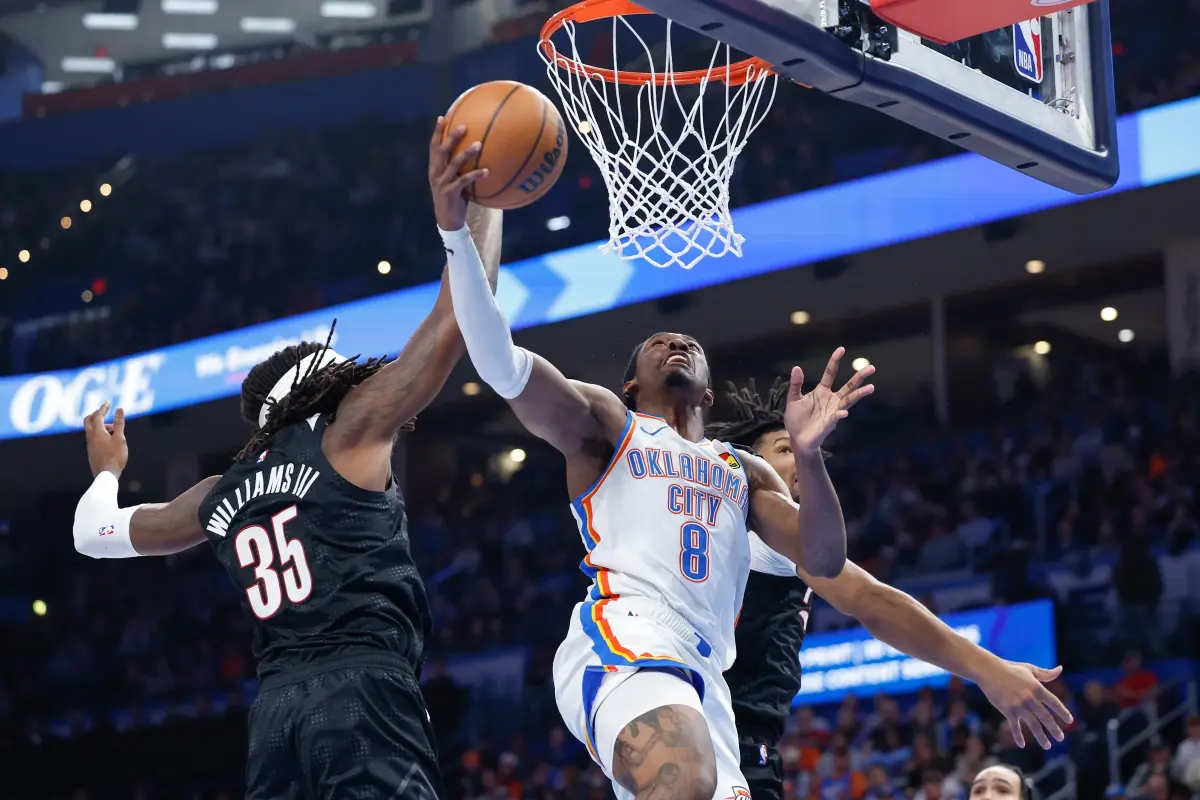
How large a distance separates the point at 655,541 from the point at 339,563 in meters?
0.91

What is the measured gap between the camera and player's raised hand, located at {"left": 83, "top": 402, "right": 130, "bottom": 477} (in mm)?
4875

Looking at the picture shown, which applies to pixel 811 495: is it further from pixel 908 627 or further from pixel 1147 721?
pixel 1147 721

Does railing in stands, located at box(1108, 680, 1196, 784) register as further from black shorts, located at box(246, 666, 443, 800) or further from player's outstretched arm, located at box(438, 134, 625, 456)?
black shorts, located at box(246, 666, 443, 800)

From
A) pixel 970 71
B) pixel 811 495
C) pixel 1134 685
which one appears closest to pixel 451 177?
pixel 811 495

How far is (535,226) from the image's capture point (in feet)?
56.6

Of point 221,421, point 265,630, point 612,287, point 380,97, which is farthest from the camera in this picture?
point 380,97

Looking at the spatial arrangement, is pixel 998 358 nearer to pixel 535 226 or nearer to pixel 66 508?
pixel 535 226

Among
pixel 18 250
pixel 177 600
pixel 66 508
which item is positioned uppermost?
pixel 18 250

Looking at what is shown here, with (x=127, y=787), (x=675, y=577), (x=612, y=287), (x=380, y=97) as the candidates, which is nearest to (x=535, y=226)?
(x=612, y=287)

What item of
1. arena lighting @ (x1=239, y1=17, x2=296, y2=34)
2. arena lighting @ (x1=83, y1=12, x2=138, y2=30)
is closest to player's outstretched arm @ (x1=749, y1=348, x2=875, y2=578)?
arena lighting @ (x1=239, y1=17, x2=296, y2=34)

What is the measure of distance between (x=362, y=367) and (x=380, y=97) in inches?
715

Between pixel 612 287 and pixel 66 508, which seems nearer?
pixel 612 287

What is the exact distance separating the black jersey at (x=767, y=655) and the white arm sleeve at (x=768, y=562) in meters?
0.03

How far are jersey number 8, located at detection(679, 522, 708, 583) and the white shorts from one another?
0.13 metres
